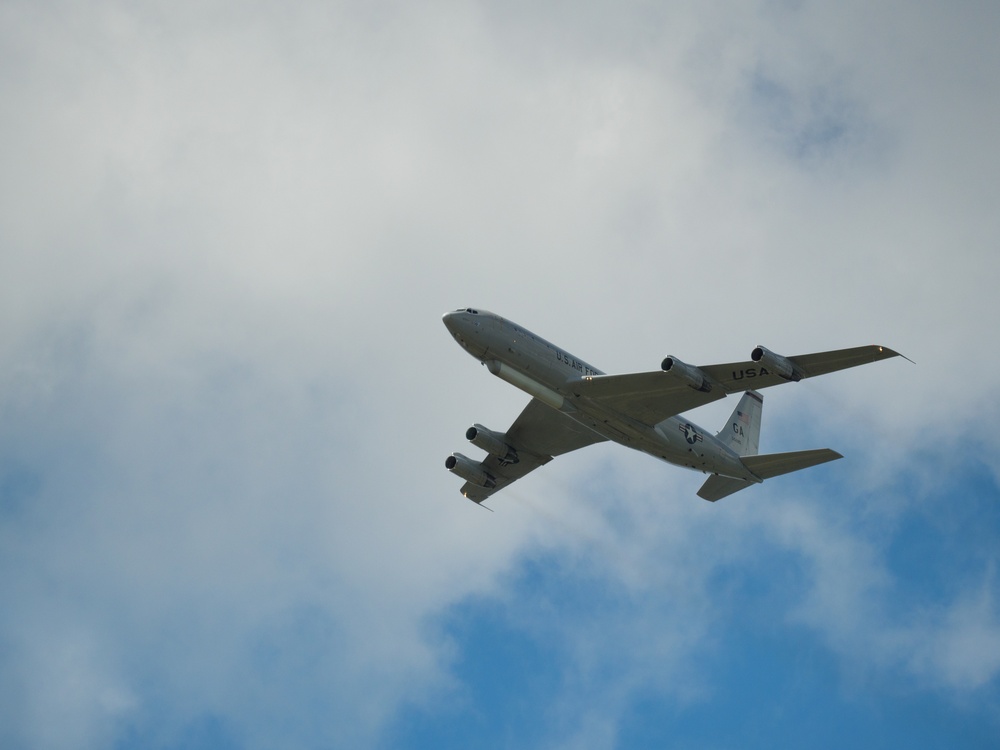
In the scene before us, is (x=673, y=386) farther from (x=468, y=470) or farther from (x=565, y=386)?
(x=468, y=470)

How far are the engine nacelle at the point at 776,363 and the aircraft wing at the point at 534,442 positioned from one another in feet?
47.2

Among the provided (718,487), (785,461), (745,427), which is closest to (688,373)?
(785,461)

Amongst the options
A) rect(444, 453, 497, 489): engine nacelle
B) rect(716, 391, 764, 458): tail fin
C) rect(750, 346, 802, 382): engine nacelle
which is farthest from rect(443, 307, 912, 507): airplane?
rect(716, 391, 764, 458): tail fin

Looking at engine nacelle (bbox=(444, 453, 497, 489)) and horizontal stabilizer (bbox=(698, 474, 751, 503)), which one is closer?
horizontal stabilizer (bbox=(698, 474, 751, 503))

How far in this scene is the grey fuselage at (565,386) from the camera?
5916 cm

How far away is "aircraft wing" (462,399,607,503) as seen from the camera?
225 ft

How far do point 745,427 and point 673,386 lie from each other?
53.2ft

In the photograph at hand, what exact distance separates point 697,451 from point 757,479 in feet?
14.5

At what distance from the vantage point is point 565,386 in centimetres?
6031

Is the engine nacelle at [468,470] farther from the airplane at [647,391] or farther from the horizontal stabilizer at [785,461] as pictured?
the horizontal stabilizer at [785,461]

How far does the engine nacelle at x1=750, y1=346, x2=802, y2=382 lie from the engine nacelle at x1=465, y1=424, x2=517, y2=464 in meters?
19.8

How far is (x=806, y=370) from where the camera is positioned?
183ft

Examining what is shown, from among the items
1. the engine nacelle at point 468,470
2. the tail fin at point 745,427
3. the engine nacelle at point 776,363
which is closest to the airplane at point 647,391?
the engine nacelle at point 776,363

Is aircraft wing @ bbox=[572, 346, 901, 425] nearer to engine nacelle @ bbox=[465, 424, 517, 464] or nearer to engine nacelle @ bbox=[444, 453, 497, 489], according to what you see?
engine nacelle @ bbox=[465, 424, 517, 464]
